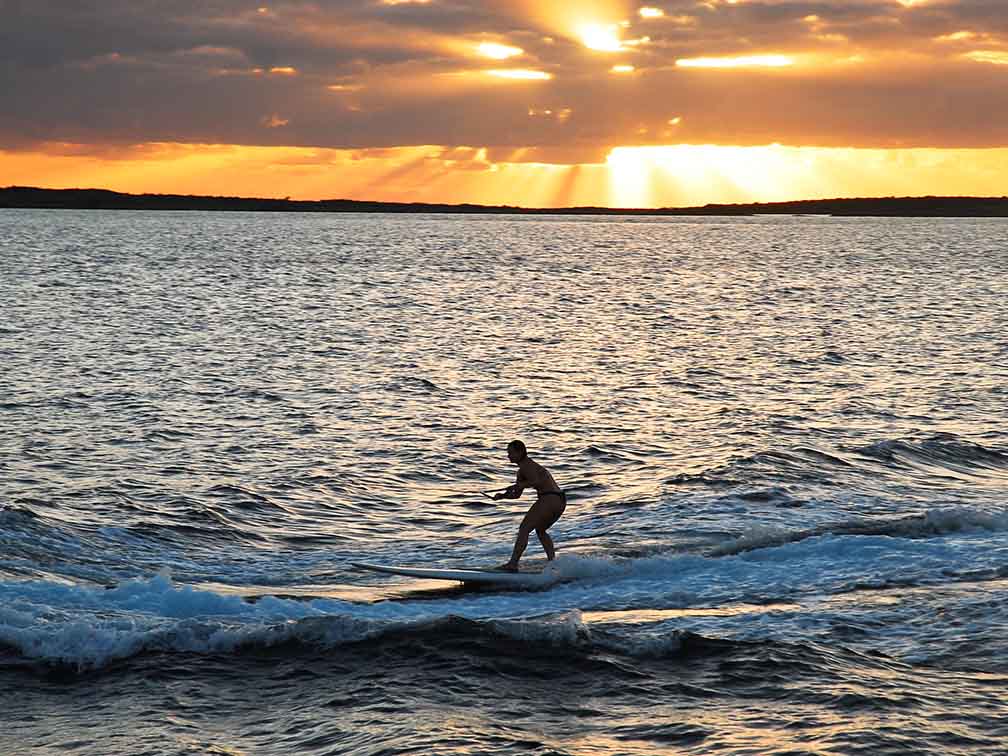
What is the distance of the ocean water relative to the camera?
44.4ft

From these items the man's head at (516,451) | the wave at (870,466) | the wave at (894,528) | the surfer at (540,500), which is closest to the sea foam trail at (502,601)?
the wave at (894,528)

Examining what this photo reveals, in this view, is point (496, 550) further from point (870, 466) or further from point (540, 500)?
point (870, 466)

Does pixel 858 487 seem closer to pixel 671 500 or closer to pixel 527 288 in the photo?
pixel 671 500

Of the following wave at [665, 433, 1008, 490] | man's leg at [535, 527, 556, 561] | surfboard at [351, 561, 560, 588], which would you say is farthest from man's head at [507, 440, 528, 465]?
wave at [665, 433, 1008, 490]

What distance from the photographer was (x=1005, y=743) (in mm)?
12414

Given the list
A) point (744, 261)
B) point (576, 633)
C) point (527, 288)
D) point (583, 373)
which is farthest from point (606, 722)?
point (744, 261)

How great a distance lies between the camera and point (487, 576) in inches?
749

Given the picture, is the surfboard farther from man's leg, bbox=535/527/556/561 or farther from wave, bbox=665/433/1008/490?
wave, bbox=665/433/1008/490

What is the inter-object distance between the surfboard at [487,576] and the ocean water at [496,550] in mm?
318

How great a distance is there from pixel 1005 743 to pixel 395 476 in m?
17.9

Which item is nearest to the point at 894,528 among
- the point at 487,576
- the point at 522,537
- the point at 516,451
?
the point at 522,537

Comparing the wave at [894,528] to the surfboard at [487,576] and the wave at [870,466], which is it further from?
the wave at [870,466]

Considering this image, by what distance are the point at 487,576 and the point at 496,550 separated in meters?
2.86

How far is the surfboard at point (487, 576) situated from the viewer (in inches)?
747
